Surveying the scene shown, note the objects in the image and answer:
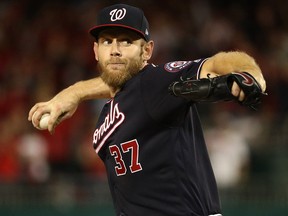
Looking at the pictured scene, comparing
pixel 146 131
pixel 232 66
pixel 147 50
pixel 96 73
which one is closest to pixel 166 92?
pixel 146 131

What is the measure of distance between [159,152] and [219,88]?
700 millimetres

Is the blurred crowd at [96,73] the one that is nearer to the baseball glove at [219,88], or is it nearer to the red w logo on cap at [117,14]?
the red w logo on cap at [117,14]

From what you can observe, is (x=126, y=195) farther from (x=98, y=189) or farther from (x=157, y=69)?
(x=98, y=189)

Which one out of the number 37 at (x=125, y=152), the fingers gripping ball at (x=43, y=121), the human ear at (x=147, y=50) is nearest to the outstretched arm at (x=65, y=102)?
the fingers gripping ball at (x=43, y=121)

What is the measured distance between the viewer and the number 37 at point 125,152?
304 cm

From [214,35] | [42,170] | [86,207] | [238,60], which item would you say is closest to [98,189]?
[86,207]

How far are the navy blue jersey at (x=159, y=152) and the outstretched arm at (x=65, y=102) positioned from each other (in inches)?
16.9

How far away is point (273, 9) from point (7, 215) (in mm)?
4550

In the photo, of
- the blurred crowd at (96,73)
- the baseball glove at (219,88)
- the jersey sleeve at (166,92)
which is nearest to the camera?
the baseball glove at (219,88)

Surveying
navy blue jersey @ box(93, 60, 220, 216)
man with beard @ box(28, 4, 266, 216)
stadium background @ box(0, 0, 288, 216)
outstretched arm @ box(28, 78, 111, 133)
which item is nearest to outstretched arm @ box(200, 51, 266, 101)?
man with beard @ box(28, 4, 266, 216)

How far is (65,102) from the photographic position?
11.8ft

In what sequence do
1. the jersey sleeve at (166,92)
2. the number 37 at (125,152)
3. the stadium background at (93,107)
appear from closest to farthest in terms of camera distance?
the jersey sleeve at (166,92), the number 37 at (125,152), the stadium background at (93,107)

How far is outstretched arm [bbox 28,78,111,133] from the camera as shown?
134 inches

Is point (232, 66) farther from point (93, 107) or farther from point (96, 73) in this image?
point (96, 73)
